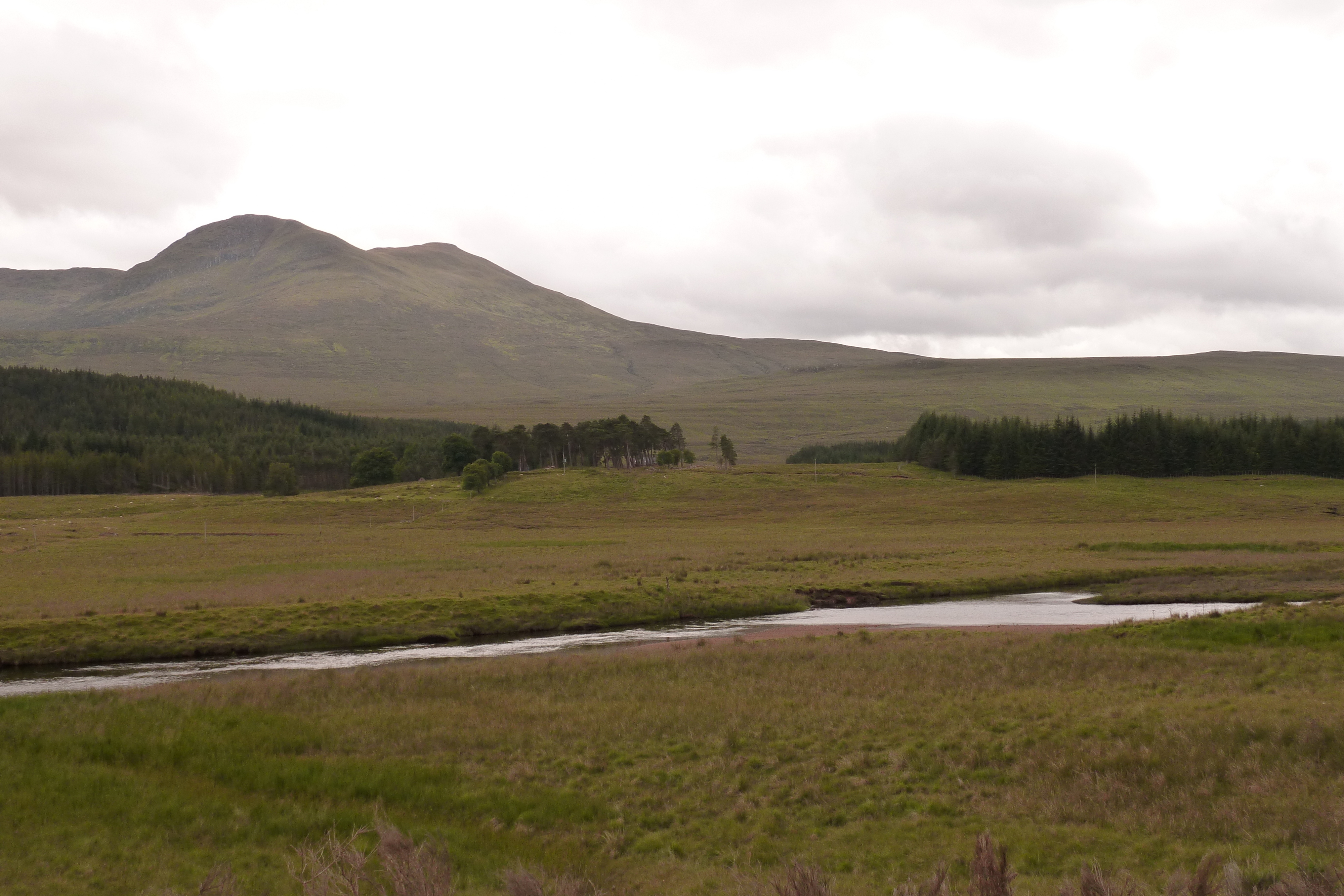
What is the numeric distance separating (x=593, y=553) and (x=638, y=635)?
102 ft

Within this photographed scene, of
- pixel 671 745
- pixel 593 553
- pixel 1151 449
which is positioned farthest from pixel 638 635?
pixel 1151 449

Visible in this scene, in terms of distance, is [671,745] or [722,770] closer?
[722,770]

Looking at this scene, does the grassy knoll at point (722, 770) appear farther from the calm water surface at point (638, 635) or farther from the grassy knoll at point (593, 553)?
the grassy knoll at point (593, 553)

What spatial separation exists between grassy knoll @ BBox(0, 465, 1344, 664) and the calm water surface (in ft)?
7.18

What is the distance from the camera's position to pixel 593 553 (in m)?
74.0

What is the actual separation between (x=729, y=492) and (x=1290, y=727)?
115046 millimetres

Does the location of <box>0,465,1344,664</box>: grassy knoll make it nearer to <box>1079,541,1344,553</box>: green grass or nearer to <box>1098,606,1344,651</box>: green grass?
<box>1079,541,1344,553</box>: green grass

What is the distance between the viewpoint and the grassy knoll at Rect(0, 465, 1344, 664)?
4528cm

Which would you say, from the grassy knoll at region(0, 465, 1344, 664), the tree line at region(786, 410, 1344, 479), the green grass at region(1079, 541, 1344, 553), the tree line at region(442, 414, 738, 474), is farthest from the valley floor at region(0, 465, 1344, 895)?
the tree line at region(442, 414, 738, 474)

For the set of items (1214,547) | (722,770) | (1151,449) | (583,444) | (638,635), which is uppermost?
(583,444)

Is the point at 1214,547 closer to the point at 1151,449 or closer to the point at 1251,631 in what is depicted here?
the point at 1251,631

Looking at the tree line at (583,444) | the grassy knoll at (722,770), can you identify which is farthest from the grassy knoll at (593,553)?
the tree line at (583,444)

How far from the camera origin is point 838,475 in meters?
148

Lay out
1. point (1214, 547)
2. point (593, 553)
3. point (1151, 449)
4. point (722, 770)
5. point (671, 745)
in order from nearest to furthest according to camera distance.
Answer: point (722, 770)
point (671, 745)
point (1214, 547)
point (593, 553)
point (1151, 449)
